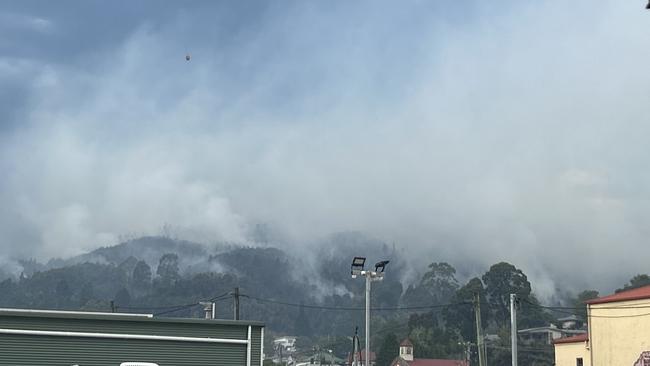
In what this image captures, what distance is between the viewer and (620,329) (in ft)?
139

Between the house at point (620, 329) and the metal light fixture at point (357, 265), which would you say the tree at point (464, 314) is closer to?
the house at point (620, 329)

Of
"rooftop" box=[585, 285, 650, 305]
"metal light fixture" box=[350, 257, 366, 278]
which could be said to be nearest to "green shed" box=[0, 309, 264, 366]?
"metal light fixture" box=[350, 257, 366, 278]

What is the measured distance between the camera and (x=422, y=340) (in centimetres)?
18100

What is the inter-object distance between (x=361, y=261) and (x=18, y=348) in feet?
64.9

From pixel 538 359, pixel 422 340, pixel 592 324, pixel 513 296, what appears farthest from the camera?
pixel 422 340

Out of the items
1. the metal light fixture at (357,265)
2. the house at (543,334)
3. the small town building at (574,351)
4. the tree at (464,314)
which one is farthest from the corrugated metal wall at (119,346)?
the tree at (464,314)

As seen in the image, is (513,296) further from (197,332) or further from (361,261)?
(197,332)

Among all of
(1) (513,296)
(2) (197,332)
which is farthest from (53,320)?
(1) (513,296)

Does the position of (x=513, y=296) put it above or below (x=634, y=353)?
above

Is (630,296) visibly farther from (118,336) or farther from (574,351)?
(118,336)

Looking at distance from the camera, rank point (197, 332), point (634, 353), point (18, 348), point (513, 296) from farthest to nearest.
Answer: point (513, 296) < point (634, 353) < point (197, 332) < point (18, 348)

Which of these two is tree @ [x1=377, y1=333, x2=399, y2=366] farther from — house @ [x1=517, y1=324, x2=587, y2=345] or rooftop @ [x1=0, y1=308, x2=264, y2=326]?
rooftop @ [x1=0, y1=308, x2=264, y2=326]

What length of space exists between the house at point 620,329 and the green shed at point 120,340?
20.8 metres

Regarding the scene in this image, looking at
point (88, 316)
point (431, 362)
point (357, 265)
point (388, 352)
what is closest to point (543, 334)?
point (431, 362)
